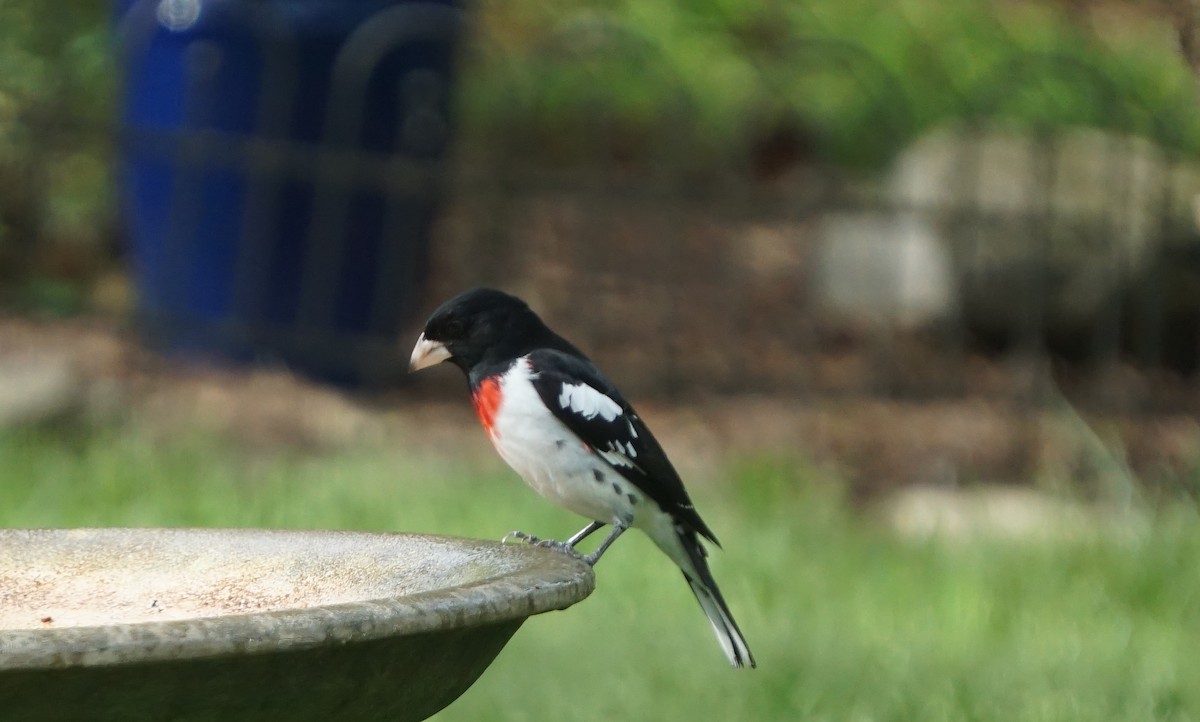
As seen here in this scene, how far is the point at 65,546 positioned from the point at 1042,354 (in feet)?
22.2

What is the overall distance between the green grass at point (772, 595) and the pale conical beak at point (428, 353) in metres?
1.17

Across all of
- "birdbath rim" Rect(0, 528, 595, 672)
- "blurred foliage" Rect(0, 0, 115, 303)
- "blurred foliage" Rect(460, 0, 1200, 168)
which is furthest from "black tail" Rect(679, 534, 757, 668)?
"blurred foliage" Rect(460, 0, 1200, 168)

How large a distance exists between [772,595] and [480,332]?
2103 millimetres

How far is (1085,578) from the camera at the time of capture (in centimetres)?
469


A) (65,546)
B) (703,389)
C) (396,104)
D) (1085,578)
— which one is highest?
(65,546)

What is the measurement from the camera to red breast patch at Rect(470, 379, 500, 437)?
2.59 metres

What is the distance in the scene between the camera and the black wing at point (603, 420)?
8.46ft

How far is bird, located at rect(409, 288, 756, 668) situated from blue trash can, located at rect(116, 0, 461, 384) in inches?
168

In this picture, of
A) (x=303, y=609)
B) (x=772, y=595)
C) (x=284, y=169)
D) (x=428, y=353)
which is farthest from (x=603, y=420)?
(x=284, y=169)

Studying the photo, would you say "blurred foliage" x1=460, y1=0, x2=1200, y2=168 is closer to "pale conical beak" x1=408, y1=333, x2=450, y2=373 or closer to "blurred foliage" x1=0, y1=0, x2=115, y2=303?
"blurred foliage" x1=0, y1=0, x2=115, y2=303

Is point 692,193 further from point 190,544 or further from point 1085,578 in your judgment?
point 190,544

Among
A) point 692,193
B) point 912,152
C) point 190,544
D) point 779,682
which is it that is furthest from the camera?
point 912,152

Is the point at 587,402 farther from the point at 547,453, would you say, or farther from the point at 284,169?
the point at 284,169

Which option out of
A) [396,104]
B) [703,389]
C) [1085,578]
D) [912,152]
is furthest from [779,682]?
[912,152]
